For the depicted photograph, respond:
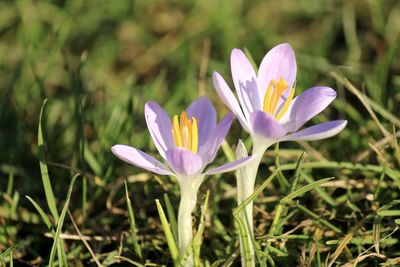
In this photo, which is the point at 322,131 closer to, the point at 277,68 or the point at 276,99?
the point at 276,99

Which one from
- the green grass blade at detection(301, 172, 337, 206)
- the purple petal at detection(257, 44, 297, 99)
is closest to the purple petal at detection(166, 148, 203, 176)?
the purple petal at detection(257, 44, 297, 99)

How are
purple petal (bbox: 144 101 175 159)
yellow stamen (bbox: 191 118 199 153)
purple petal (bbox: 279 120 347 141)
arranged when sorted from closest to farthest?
purple petal (bbox: 279 120 347 141)
yellow stamen (bbox: 191 118 199 153)
purple petal (bbox: 144 101 175 159)

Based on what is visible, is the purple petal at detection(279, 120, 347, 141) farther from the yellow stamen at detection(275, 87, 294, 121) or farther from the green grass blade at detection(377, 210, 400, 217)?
the green grass blade at detection(377, 210, 400, 217)

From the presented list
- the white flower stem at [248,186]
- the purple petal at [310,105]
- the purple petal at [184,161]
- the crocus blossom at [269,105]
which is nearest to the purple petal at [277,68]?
the crocus blossom at [269,105]

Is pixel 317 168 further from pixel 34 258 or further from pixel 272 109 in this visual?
pixel 34 258

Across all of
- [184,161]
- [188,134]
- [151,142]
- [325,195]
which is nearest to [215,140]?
[188,134]

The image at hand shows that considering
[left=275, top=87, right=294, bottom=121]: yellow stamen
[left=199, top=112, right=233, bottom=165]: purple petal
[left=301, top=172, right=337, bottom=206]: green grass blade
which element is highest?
[left=275, top=87, right=294, bottom=121]: yellow stamen

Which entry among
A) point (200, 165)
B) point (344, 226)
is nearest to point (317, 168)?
point (344, 226)

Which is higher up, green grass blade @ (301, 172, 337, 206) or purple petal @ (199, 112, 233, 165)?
purple petal @ (199, 112, 233, 165)
